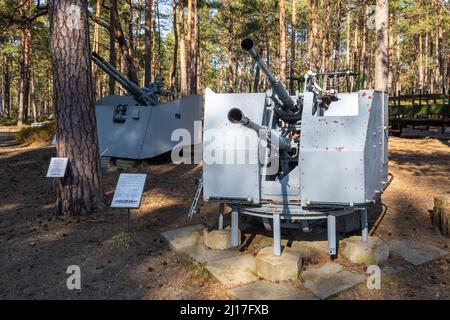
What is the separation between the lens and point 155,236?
5.78 meters

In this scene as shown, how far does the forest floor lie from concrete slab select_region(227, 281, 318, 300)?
0.18m

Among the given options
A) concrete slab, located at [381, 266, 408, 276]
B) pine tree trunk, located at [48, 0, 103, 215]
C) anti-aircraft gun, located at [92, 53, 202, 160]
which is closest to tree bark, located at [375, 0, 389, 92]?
anti-aircraft gun, located at [92, 53, 202, 160]

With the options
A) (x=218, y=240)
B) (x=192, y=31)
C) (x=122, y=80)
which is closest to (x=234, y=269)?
(x=218, y=240)

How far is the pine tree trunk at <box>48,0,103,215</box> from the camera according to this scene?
631 cm

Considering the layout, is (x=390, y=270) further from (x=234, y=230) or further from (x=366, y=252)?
(x=234, y=230)

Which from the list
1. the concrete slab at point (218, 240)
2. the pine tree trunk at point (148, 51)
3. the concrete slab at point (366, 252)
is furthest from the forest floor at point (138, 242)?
the pine tree trunk at point (148, 51)

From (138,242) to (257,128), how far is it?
2393 millimetres

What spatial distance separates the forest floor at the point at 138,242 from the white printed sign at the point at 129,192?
1.52 ft

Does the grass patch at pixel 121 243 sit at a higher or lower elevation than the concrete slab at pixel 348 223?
lower

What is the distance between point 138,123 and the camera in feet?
35.4

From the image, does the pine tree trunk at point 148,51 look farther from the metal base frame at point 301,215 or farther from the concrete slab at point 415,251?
the concrete slab at point 415,251

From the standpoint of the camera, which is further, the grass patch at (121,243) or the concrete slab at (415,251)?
the grass patch at (121,243)

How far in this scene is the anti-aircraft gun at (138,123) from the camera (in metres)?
10.7
